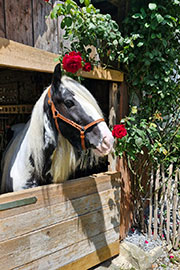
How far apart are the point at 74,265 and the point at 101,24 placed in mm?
2137

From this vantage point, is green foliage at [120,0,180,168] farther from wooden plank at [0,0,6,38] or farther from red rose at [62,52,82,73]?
wooden plank at [0,0,6,38]

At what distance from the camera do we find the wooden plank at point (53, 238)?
135 centimetres

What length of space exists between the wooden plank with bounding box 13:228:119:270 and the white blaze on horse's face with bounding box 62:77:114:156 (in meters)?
0.98

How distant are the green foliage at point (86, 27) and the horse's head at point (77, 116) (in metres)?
0.45

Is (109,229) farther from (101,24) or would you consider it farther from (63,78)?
(101,24)

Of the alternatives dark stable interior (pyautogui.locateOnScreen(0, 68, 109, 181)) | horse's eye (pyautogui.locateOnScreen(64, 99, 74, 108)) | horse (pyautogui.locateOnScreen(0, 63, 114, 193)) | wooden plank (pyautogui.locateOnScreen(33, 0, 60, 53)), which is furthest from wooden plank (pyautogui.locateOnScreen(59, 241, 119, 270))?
wooden plank (pyautogui.locateOnScreen(33, 0, 60, 53))

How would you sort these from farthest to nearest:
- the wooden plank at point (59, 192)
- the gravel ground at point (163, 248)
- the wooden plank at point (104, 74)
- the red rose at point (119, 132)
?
the gravel ground at point (163, 248)
the wooden plank at point (104, 74)
the red rose at point (119, 132)
the wooden plank at point (59, 192)

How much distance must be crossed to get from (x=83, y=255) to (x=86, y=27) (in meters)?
2.03

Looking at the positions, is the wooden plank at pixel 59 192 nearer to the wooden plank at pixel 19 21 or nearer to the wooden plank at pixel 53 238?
the wooden plank at pixel 53 238

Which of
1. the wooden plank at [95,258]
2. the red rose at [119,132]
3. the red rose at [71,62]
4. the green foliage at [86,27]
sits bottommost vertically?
the wooden plank at [95,258]

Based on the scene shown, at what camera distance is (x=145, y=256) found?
2.22m

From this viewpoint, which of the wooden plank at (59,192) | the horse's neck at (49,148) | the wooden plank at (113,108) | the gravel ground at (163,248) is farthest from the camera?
the gravel ground at (163,248)

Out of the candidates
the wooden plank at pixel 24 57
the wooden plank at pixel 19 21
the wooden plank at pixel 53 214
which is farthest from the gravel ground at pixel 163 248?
the wooden plank at pixel 19 21

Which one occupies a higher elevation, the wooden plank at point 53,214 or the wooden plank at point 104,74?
the wooden plank at point 104,74
